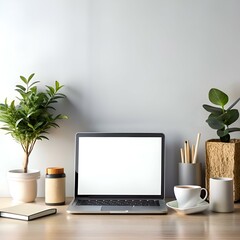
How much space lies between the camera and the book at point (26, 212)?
51.6 inches

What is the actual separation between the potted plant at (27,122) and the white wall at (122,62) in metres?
0.06

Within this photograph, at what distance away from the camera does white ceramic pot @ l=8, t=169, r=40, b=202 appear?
1.58 metres

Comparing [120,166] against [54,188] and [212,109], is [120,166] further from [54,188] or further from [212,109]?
[212,109]

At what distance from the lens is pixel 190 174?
5.25 ft

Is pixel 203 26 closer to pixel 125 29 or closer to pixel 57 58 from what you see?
pixel 125 29

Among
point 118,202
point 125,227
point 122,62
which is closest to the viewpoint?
point 125,227

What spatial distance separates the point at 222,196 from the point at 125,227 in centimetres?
38

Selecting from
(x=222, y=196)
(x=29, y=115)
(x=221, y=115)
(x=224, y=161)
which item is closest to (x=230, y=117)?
(x=221, y=115)

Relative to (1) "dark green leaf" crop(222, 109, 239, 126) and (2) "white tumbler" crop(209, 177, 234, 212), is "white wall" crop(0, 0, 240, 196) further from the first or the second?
(2) "white tumbler" crop(209, 177, 234, 212)

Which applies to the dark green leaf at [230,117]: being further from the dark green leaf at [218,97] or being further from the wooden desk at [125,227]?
the wooden desk at [125,227]

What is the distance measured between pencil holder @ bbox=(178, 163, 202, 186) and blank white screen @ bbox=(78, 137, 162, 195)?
0.10 metres

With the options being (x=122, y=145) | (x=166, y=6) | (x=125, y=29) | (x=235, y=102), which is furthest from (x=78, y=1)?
(x=235, y=102)

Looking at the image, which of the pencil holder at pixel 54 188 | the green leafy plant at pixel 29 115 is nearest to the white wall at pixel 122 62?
the green leafy plant at pixel 29 115

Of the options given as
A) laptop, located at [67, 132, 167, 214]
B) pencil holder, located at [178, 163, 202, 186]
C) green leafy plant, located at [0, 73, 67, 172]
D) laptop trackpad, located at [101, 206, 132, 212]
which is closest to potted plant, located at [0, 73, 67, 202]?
green leafy plant, located at [0, 73, 67, 172]
